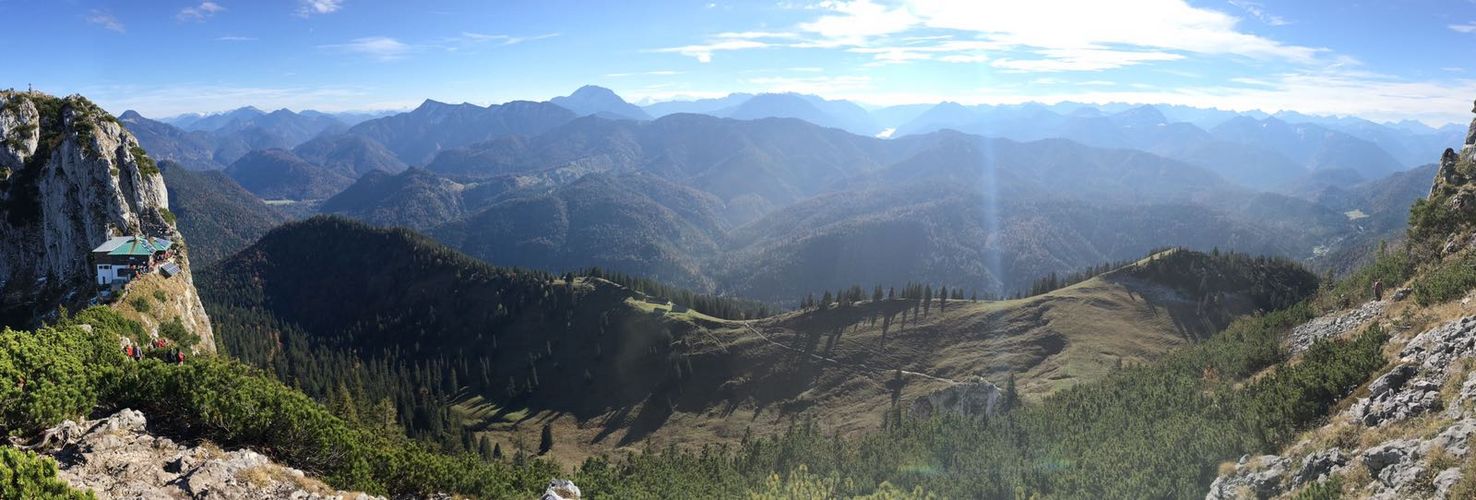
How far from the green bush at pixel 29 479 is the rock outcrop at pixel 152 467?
5.64 metres

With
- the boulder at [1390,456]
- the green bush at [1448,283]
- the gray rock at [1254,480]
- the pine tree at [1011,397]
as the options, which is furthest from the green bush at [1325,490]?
the pine tree at [1011,397]

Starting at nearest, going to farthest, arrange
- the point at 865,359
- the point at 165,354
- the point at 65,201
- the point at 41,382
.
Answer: the point at 41,382 → the point at 165,354 → the point at 65,201 → the point at 865,359

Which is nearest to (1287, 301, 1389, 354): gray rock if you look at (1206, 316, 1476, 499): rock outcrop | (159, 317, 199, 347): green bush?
(1206, 316, 1476, 499): rock outcrop

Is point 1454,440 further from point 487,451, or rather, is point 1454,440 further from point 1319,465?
point 487,451

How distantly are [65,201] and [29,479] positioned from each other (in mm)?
111935

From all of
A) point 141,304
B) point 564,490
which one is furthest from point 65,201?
point 564,490

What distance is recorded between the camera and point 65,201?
96.5 meters

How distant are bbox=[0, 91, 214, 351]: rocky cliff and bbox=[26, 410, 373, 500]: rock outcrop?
2819 inches

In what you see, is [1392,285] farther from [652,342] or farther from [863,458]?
[652,342]

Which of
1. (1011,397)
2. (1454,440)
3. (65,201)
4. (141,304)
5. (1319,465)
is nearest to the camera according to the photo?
(1454,440)

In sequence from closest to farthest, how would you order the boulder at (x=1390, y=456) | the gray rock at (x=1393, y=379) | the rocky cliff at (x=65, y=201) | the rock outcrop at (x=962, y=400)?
the boulder at (x=1390, y=456), the gray rock at (x=1393, y=379), the rocky cliff at (x=65, y=201), the rock outcrop at (x=962, y=400)

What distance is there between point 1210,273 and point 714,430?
136165 mm

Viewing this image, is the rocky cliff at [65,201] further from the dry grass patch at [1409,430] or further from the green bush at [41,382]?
the dry grass patch at [1409,430]

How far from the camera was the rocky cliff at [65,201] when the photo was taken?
91938mm
